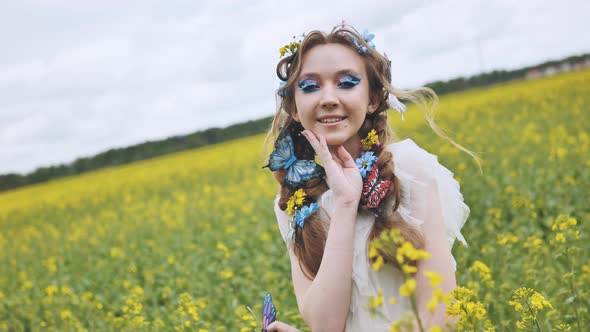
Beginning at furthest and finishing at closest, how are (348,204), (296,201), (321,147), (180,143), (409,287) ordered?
(180,143)
(296,201)
(321,147)
(348,204)
(409,287)

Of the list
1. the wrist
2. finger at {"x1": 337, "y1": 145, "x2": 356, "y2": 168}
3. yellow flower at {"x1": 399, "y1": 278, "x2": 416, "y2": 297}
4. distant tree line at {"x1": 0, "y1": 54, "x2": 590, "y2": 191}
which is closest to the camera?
yellow flower at {"x1": 399, "y1": 278, "x2": 416, "y2": 297}

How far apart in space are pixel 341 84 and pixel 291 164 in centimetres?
32

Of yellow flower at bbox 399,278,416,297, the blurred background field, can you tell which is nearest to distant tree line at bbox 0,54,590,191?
the blurred background field

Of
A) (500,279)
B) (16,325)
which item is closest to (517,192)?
(500,279)

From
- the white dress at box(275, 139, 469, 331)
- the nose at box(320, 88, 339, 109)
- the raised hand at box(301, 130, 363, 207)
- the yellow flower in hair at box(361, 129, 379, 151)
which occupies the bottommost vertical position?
the white dress at box(275, 139, 469, 331)

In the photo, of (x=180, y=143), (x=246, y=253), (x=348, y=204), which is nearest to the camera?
(x=348, y=204)

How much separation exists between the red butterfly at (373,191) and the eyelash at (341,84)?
12.3 inches

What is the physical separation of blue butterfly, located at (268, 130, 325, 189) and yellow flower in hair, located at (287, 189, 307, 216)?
0.14ft

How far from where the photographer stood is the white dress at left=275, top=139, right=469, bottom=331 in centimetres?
158

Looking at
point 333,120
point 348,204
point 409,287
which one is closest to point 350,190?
point 348,204

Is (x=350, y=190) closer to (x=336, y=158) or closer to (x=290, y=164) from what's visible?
(x=336, y=158)

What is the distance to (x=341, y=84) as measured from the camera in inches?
67.1

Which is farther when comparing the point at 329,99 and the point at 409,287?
the point at 329,99

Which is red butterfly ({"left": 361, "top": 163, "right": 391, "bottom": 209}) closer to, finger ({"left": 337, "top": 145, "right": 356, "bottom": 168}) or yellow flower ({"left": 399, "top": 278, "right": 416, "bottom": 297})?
finger ({"left": 337, "top": 145, "right": 356, "bottom": 168})
